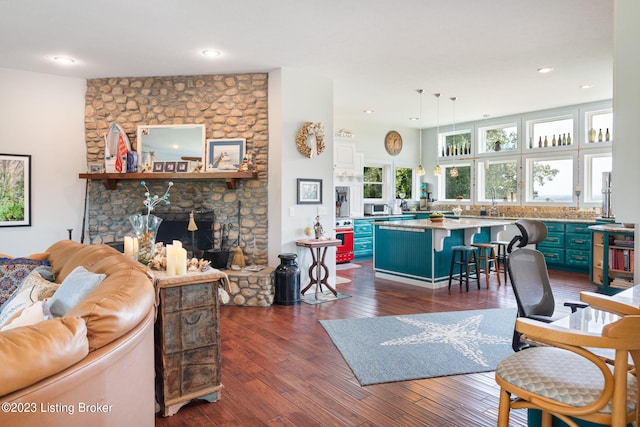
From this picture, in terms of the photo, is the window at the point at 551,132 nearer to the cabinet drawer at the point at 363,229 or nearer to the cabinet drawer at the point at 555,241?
the cabinet drawer at the point at 555,241

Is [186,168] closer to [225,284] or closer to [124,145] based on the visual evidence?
[124,145]

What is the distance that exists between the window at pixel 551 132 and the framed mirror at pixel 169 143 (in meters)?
6.59

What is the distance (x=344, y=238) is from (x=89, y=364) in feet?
22.2

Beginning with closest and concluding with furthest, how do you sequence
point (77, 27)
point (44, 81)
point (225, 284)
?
point (225, 284) → point (77, 27) → point (44, 81)

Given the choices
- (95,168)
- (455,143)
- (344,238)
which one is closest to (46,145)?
(95,168)

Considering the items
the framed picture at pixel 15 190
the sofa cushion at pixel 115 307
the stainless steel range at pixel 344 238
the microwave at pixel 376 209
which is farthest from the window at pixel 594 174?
the framed picture at pixel 15 190

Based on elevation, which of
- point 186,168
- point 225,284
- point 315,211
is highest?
point 186,168

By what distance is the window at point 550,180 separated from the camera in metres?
7.88

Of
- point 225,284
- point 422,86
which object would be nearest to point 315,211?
point 422,86

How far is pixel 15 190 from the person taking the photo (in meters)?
5.25

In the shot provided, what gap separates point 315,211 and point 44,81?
160 inches

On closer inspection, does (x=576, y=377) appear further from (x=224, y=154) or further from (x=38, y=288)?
(x=224, y=154)

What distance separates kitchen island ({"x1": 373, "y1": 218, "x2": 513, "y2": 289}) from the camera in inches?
238

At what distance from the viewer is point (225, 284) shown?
8.93 ft
